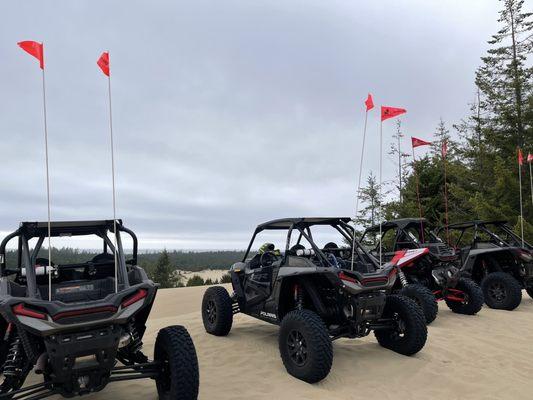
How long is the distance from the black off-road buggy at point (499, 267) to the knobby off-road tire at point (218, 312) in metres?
6.20

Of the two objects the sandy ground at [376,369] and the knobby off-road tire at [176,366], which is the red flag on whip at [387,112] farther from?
the knobby off-road tire at [176,366]

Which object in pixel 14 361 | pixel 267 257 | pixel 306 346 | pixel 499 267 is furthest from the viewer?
pixel 499 267

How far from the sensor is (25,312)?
3.32 m

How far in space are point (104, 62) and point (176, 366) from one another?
3351mm

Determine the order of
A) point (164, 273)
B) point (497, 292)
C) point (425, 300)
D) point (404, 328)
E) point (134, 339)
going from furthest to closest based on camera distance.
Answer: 1. point (164, 273)
2. point (497, 292)
3. point (425, 300)
4. point (404, 328)
5. point (134, 339)

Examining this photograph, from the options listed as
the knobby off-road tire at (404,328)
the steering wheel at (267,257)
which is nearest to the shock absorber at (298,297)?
the steering wheel at (267,257)

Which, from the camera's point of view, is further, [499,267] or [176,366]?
[499,267]

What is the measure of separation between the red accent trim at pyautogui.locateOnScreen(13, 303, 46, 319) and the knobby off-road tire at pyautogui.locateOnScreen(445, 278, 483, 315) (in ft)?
28.2

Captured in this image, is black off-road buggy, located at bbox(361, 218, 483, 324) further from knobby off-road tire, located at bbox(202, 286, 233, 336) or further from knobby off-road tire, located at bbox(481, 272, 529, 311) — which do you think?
knobby off-road tire, located at bbox(202, 286, 233, 336)

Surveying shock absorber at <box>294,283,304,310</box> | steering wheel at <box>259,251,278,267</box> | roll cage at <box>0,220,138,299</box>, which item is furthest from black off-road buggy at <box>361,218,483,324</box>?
roll cage at <box>0,220,138,299</box>

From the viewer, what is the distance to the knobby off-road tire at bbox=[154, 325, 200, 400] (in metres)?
3.77

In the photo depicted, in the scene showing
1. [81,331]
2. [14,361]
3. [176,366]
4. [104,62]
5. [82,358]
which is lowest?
[176,366]

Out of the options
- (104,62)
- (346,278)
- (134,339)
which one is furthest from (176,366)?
(104,62)

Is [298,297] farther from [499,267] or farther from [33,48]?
[499,267]
